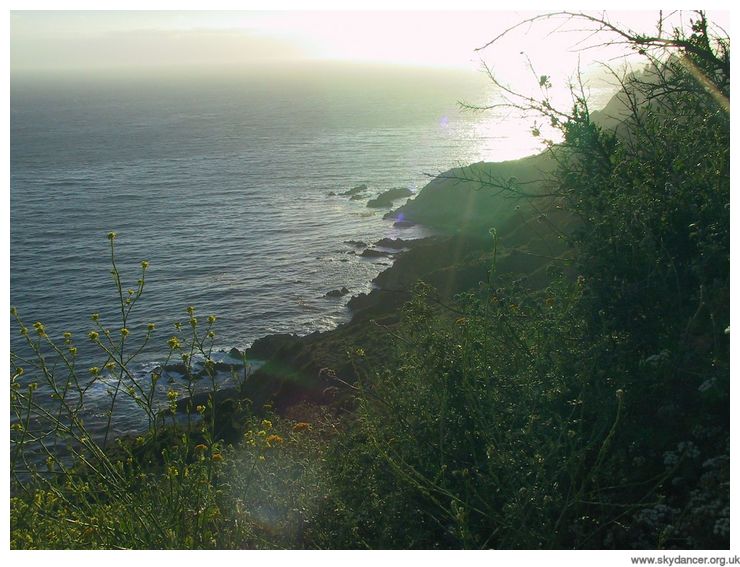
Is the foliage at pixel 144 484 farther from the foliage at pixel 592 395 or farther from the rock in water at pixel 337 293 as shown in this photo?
the rock in water at pixel 337 293

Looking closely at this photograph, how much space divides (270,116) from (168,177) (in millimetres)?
60025

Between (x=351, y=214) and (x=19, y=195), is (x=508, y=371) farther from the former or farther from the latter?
(x=19, y=195)

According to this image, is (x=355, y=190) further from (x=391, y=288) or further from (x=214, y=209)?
(x=391, y=288)

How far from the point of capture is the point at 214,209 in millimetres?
54281

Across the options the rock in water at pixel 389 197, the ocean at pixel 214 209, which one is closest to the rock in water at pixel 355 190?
the ocean at pixel 214 209

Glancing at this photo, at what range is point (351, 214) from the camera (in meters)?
52.8

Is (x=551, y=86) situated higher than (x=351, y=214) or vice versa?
(x=551, y=86)

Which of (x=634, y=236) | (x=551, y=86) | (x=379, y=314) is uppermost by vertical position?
(x=551, y=86)

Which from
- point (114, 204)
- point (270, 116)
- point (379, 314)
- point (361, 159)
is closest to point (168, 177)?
point (114, 204)

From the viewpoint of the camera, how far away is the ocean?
3291cm

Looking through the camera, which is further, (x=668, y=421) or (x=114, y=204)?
(x=114, y=204)

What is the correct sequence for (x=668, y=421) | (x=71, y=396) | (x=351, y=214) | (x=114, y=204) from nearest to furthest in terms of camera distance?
(x=668, y=421) < (x=71, y=396) < (x=351, y=214) < (x=114, y=204)

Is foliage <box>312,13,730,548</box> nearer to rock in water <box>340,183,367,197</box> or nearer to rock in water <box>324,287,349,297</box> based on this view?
rock in water <box>324,287,349,297</box>

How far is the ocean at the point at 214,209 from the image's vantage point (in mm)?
32906
